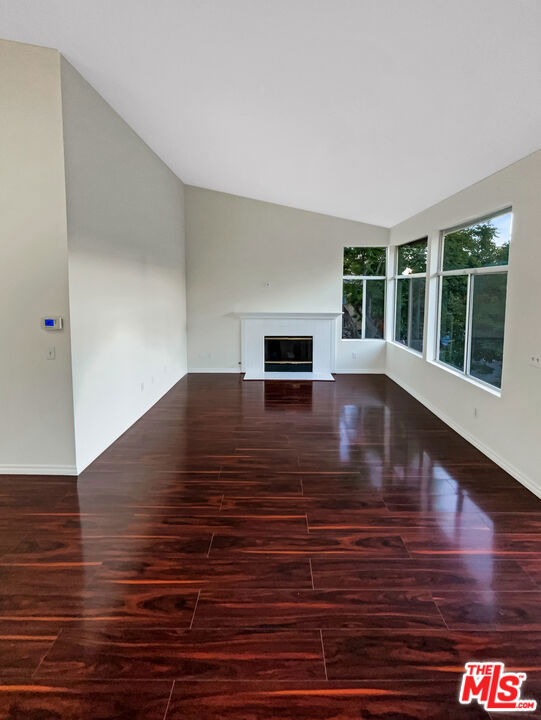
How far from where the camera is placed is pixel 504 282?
4.08m

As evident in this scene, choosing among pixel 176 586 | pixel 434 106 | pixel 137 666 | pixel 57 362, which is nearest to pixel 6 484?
pixel 57 362

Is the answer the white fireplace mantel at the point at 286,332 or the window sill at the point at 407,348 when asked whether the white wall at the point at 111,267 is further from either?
the window sill at the point at 407,348

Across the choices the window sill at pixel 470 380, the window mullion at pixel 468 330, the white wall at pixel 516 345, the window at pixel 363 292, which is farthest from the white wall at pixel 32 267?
the window at pixel 363 292

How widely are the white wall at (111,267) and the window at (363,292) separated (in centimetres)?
334

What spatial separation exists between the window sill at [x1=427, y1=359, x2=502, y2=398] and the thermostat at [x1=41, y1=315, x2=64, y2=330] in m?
3.71

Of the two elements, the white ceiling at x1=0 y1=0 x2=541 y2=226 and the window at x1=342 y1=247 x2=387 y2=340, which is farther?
the window at x1=342 y1=247 x2=387 y2=340

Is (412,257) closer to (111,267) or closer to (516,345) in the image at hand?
(516,345)

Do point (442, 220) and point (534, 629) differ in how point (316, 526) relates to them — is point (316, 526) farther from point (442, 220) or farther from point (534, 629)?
point (442, 220)

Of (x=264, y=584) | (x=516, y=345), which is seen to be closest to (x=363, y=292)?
(x=516, y=345)

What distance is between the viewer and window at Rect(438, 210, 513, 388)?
416 cm

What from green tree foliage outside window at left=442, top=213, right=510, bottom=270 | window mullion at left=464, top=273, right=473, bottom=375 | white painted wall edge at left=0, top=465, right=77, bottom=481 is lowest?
white painted wall edge at left=0, top=465, right=77, bottom=481

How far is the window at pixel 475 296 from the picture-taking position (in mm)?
4160

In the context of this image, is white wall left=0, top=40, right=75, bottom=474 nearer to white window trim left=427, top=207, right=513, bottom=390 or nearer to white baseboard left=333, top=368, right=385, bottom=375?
white window trim left=427, top=207, right=513, bottom=390

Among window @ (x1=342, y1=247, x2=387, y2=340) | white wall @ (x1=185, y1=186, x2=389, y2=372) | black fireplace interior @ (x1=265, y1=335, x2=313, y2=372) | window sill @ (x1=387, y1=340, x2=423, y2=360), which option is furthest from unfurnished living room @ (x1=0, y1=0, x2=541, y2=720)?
black fireplace interior @ (x1=265, y1=335, x2=313, y2=372)
